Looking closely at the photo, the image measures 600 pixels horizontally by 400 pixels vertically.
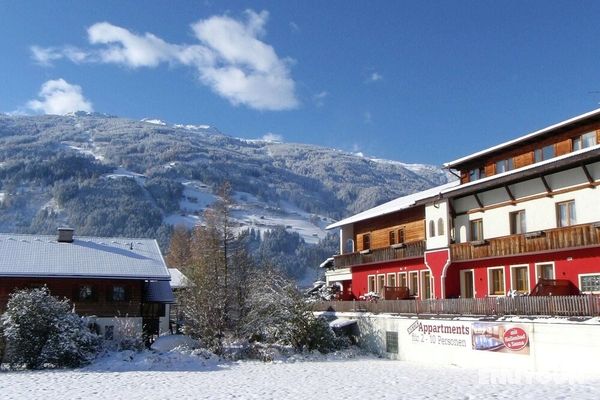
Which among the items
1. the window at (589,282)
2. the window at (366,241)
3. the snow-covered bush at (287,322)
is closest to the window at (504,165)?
the window at (589,282)

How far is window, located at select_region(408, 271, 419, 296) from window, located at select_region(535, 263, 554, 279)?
10.6 metres

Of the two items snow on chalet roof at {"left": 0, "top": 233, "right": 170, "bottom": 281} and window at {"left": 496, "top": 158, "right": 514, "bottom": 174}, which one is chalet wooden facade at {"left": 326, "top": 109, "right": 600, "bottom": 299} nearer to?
window at {"left": 496, "top": 158, "right": 514, "bottom": 174}

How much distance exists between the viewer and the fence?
23.4 metres

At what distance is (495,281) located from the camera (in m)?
33.5

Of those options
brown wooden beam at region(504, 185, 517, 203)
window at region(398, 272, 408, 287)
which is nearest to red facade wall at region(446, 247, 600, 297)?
brown wooden beam at region(504, 185, 517, 203)

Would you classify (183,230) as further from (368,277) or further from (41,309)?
(41,309)

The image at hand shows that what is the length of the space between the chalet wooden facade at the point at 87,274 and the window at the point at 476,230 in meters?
20.1

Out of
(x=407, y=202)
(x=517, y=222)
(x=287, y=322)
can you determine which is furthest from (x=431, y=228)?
(x=287, y=322)

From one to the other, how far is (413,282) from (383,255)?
11.3ft

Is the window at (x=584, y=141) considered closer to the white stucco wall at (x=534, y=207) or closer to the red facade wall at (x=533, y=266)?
the white stucco wall at (x=534, y=207)

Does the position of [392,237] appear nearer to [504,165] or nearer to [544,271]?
[504,165]

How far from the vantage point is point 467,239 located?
118 ft

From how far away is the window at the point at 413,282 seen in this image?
131 ft

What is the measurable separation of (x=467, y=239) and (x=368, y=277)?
12168 millimetres
